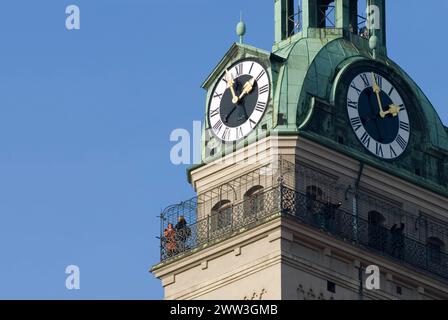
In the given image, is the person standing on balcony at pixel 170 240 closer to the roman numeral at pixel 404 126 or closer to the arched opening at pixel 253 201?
the arched opening at pixel 253 201

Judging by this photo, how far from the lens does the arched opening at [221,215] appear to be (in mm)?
73438

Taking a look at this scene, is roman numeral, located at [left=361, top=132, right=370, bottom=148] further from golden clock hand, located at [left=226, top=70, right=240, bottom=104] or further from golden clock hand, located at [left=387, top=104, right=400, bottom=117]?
golden clock hand, located at [left=226, top=70, right=240, bottom=104]

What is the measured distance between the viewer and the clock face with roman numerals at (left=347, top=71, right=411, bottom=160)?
74625mm

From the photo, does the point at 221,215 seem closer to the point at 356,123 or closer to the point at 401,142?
the point at 356,123

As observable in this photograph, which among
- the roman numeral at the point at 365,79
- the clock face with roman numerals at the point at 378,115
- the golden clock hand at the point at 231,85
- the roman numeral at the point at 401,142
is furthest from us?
the roman numeral at the point at 401,142

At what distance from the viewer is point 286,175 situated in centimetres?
7269

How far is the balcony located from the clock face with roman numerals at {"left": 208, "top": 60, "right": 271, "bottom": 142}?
1641mm

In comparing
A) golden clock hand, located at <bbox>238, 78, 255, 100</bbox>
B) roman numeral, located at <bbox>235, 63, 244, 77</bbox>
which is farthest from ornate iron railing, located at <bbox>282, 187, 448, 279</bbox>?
roman numeral, located at <bbox>235, 63, 244, 77</bbox>

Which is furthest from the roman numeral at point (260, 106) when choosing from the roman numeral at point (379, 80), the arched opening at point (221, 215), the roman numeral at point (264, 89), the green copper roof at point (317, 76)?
the roman numeral at point (379, 80)

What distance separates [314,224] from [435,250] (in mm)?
4318
